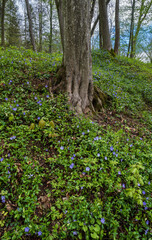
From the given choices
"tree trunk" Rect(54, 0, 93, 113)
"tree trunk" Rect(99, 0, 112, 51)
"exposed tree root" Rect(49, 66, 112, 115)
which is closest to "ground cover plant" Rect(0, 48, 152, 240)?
"exposed tree root" Rect(49, 66, 112, 115)

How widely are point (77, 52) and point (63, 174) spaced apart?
281cm

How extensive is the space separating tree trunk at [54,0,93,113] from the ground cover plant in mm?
411

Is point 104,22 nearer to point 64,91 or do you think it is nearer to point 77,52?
point 77,52

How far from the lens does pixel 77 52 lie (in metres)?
3.38

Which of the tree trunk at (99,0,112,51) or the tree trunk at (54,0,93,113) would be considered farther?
the tree trunk at (99,0,112,51)

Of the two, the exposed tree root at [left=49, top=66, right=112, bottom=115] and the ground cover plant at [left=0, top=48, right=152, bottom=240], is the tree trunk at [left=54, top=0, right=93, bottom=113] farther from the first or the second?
the ground cover plant at [left=0, top=48, right=152, bottom=240]

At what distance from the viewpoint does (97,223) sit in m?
1.73

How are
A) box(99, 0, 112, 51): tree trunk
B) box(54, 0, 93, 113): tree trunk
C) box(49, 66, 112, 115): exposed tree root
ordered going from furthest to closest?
box(99, 0, 112, 51): tree trunk, box(49, 66, 112, 115): exposed tree root, box(54, 0, 93, 113): tree trunk

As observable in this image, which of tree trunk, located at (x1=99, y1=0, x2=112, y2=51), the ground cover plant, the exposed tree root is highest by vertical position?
tree trunk, located at (x1=99, y1=0, x2=112, y2=51)

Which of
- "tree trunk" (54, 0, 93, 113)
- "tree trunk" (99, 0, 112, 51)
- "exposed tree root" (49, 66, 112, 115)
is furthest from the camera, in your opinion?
"tree trunk" (99, 0, 112, 51)

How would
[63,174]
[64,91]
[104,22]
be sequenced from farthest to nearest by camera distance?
[104,22], [64,91], [63,174]

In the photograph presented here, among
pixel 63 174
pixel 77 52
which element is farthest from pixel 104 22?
pixel 63 174

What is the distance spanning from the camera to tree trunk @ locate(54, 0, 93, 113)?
3.20m

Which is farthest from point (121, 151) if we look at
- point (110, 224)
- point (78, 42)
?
point (78, 42)
